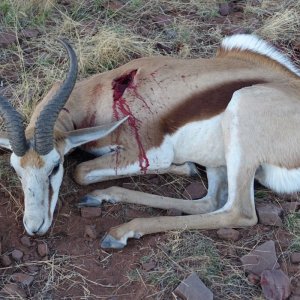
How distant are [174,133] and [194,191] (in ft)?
1.48

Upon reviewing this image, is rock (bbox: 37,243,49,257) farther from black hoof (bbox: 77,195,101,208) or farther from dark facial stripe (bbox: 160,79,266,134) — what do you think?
dark facial stripe (bbox: 160,79,266,134)

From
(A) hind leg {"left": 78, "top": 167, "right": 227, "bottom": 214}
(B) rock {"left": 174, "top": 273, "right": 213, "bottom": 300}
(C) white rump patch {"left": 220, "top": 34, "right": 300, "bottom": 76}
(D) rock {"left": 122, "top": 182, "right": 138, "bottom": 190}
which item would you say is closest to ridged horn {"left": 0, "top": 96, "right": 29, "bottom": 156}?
(A) hind leg {"left": 78, "top": 167, "right": 227, "bottom": 214}

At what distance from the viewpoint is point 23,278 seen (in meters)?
3.74

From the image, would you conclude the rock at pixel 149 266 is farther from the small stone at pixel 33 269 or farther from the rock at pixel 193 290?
the small stone at pixel 33 269

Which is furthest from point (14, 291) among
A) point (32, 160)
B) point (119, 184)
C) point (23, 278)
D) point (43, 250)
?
point (119, 184)

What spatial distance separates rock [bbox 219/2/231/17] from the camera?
678cm

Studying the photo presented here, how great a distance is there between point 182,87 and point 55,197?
121 centimetres

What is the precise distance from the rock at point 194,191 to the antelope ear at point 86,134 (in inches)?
29.6

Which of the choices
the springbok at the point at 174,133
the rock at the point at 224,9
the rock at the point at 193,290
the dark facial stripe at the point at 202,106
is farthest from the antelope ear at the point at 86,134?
the rock at the point at 224,9

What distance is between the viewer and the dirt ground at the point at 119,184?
147 inches

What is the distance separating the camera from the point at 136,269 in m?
3.81

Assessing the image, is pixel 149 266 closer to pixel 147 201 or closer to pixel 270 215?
pixel 147 201

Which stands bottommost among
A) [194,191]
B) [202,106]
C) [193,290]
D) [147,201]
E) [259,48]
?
[194,191]

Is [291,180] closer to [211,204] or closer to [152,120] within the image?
[211,204]
